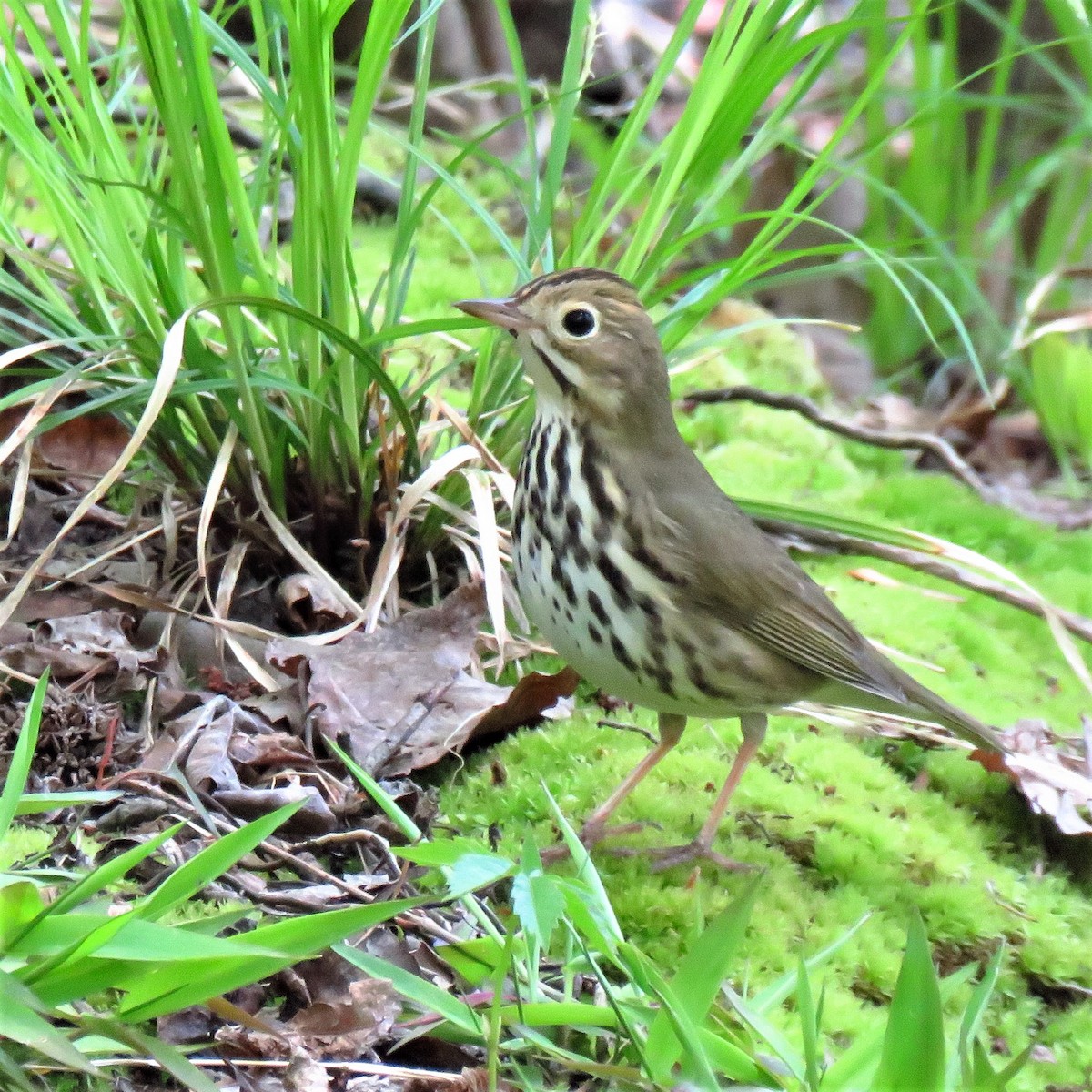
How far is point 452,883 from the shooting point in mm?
1524

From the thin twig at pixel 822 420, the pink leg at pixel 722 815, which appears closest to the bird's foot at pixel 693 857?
the pink leg at pixel 722 815

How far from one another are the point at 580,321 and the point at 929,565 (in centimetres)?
123

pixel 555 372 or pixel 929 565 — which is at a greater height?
pixel 555 372

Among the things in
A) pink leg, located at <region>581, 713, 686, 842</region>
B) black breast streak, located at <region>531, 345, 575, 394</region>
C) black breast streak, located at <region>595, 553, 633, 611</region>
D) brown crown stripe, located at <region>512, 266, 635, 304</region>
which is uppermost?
brown crown stripe, located at <region>512, 266, 635, 304</region>

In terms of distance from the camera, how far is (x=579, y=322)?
2525mm

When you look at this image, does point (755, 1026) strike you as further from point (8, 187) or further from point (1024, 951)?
point (8, 187)

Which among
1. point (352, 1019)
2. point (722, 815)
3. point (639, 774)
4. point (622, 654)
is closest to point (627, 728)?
point (639, 774)

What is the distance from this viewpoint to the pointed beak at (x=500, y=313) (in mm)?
2482

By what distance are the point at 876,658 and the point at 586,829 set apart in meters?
0.68

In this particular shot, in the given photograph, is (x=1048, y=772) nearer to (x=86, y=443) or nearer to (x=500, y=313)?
(x=500, y=313)

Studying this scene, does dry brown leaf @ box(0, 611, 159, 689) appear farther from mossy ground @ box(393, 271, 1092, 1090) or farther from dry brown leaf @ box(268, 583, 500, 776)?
mossy ground @ box(393, 271, 1092, 1090)

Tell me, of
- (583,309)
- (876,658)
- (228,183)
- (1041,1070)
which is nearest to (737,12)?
(583,309)

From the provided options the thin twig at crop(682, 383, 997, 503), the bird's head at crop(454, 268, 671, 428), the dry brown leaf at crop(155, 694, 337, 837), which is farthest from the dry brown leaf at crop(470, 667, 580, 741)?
the thin twig at crop(682, 383, 997, 503)

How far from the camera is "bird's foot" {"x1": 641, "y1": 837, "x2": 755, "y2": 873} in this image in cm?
242
